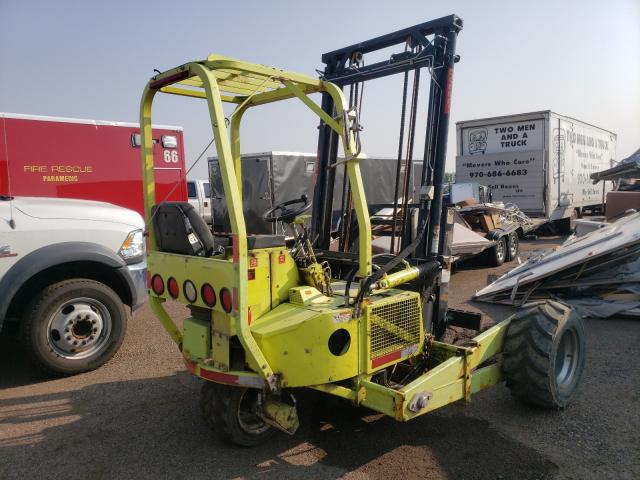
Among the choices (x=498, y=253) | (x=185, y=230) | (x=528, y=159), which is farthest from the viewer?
(x=528, y=159)

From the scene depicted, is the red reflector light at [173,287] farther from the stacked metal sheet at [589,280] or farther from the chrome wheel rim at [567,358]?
the stacked metal sheet at [589,280]

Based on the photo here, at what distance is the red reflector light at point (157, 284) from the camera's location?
3619 mm

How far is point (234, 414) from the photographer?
3.41 metres

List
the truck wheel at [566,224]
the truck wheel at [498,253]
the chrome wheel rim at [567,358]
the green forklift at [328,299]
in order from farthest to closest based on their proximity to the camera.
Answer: the truck wheel at [566,224] < the truck wheel at [498,253] < the chrome wheel rim at [567,358] < the green forklift at [328,299]

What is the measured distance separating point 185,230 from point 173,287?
432 mm

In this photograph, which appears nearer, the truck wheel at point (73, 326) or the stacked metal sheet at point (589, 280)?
the truck wheel at point (73, 326)

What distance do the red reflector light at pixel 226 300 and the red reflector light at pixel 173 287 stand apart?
56cm

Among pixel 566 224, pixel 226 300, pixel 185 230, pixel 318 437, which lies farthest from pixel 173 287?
pixel 566 224

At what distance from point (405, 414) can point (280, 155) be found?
34.9ft

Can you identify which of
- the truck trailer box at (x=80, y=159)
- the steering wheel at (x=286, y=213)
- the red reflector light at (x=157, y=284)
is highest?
the truck trailer box at (x=80, y=159)

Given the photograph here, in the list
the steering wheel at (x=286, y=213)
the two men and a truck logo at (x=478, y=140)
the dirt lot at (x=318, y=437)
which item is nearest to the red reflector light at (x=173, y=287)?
the steering wheel at (x=286, y=213)

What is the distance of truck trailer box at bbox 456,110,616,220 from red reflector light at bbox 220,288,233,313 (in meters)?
13.5

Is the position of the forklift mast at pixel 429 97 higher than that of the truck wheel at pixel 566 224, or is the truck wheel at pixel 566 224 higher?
the forklift mast at pixel 429 97

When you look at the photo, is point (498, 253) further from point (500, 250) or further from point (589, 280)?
point (589, 280)
